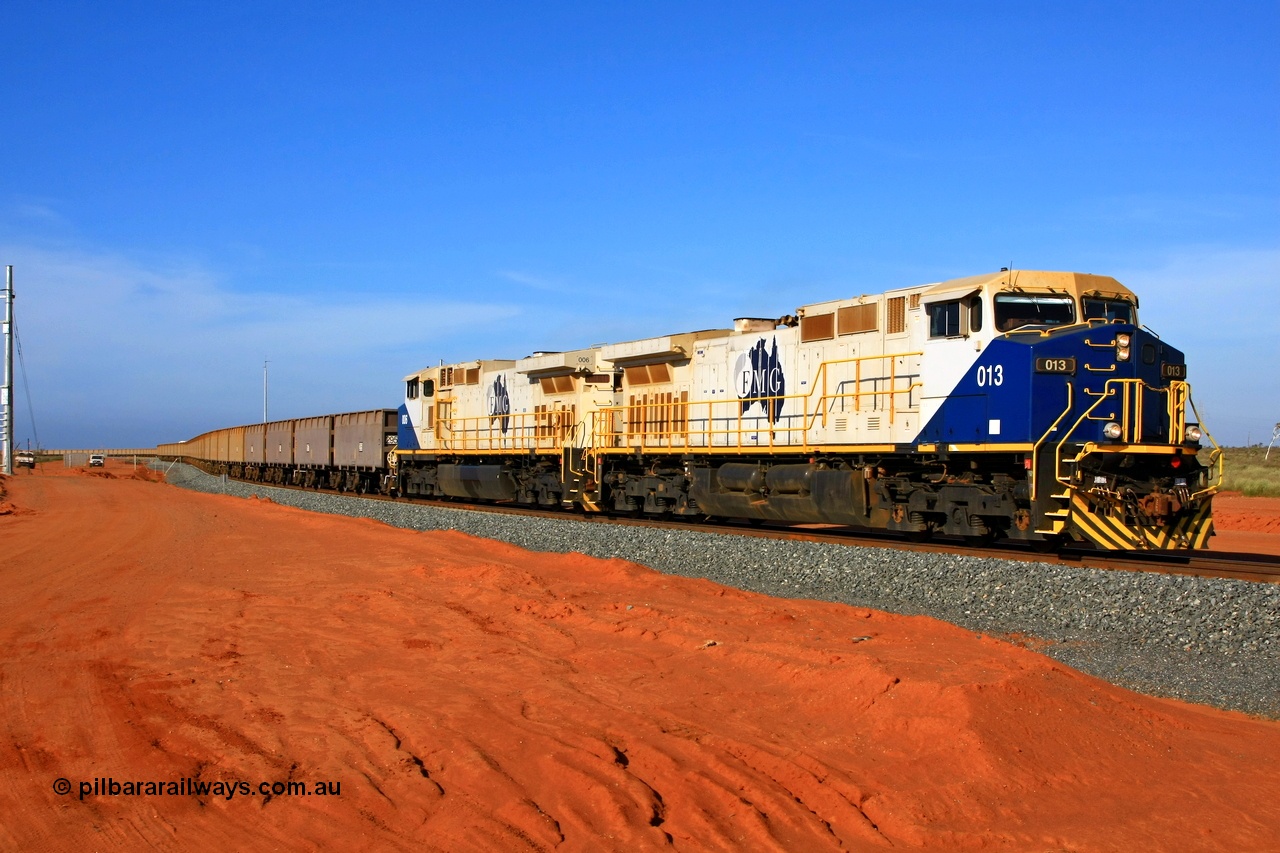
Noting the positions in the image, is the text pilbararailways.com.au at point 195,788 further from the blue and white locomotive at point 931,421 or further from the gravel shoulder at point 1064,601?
the blue and white locomotive at point 931,421

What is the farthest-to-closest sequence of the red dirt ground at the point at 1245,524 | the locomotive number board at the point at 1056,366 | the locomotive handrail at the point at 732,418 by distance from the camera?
the red dirt ground at the point at 1245,524 < the locomotive handrail at the point at 732,418 < the locomotive number board at the point at 1056,366

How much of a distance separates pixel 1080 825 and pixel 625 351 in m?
17.2

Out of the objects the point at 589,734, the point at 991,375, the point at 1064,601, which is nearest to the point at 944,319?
the point at 991,375

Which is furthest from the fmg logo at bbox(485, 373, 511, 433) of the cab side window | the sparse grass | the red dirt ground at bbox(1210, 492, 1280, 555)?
the sparse grass

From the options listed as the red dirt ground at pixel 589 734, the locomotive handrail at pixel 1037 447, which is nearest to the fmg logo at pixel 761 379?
the locomotive handrail at pixel 1037 447

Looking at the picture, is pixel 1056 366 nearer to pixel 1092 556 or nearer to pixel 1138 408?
pixel 1138 408

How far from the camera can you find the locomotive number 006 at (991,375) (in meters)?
13.6

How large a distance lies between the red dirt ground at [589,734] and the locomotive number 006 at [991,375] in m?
4.67

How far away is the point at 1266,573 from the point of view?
37.6 feet

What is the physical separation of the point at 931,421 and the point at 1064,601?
4.23 m

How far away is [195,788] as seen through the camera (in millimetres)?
5387

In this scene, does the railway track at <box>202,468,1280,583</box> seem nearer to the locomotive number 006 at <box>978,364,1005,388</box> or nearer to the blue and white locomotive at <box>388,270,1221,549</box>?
the blue and white locomotive at <box>388,270,1221,549</box>

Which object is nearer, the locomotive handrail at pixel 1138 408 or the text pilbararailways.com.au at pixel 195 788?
the text pilbararailways.com.au at pixel 195 788

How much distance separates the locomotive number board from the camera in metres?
13.1
